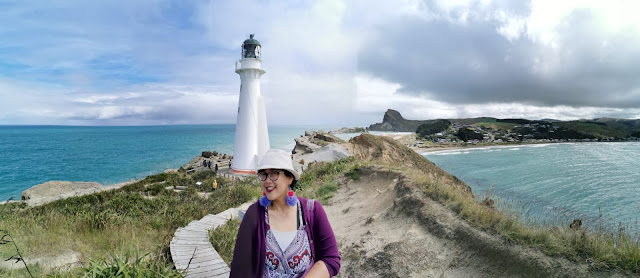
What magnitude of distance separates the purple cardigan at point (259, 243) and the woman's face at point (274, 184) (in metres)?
0.14

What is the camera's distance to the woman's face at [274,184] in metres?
2.32

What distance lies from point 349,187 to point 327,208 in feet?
Result: 6.63

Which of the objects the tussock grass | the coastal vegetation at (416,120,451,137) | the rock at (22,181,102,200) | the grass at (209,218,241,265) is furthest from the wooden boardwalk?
the coastal vegetation at (416,120,451,137)

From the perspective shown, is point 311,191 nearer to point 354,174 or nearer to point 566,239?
point 354,174

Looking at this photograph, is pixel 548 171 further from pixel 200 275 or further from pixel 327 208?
pixel 200 275

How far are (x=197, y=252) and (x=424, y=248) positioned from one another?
170 inches

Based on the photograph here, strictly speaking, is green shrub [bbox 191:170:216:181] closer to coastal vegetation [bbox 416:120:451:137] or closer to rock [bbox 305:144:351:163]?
rock [bbox 305:144:351:163]

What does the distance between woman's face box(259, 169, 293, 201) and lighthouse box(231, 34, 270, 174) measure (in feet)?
64.4

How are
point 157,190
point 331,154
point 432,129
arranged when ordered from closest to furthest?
point 157,190
point 331,154
point 432,129

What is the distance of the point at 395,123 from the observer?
183 meters

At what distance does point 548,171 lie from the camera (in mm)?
32781

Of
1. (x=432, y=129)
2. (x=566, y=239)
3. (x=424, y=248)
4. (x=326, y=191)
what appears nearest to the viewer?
(x=566, y=239)

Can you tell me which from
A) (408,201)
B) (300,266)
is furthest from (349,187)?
(300,266)

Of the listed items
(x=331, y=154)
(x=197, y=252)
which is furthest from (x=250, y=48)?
(x=197, y=252)
